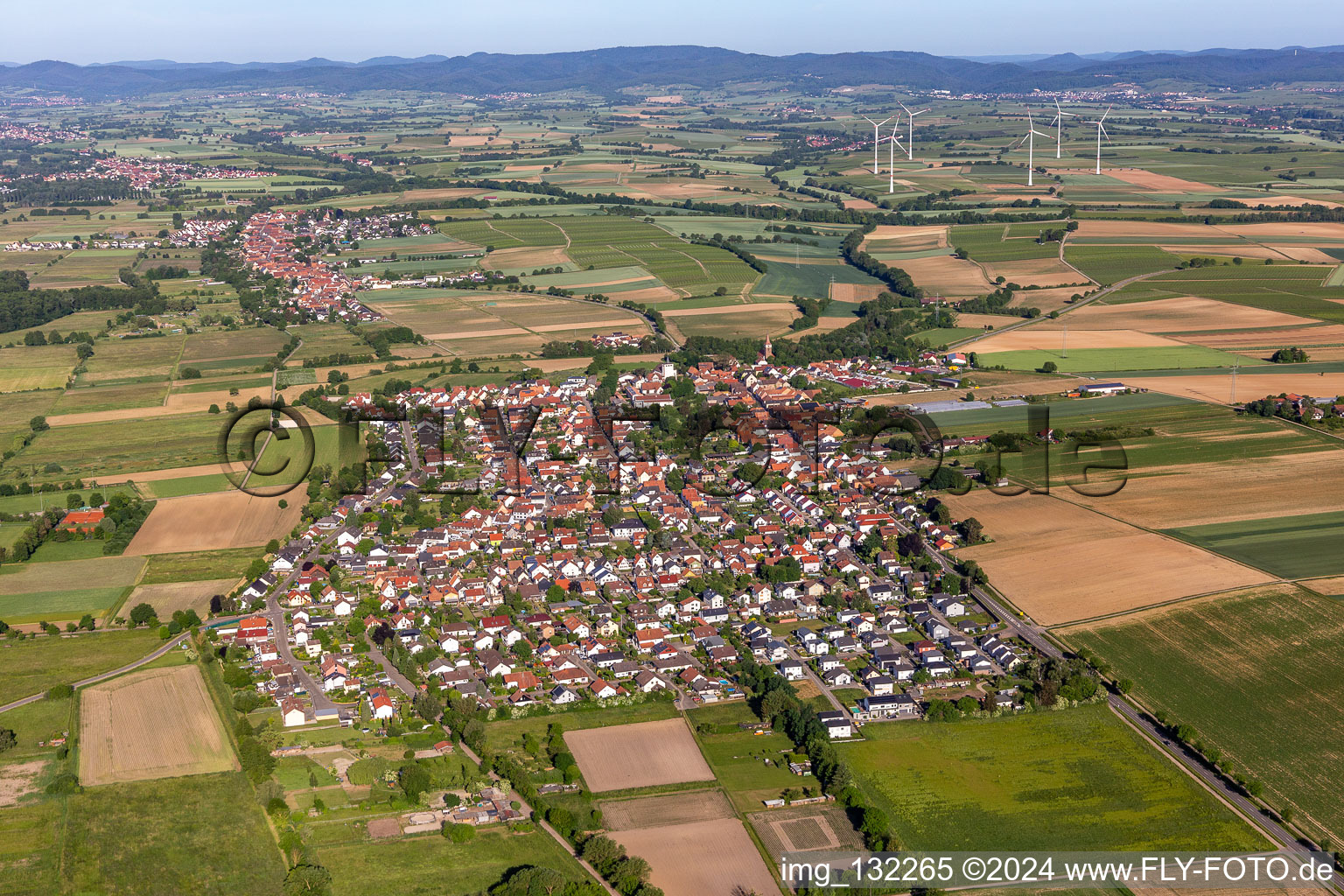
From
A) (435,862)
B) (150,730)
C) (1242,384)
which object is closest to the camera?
(435,862)

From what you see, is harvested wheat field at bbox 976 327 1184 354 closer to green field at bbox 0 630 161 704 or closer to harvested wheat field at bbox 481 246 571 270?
harvested wheat field at bbox 481 246 571 270

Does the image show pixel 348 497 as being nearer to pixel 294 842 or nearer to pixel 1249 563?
pixel 294 842

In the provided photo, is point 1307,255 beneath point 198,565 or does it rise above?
above

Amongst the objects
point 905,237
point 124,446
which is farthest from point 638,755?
point 905,237

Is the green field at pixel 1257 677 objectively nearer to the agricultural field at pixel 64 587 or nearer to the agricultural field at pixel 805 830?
the agricultural field at pixel 805 830

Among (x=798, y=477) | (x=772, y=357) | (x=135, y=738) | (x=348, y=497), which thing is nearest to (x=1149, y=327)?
(x=772, y=357)

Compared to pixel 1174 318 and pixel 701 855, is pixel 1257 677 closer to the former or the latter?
pixel 701 855

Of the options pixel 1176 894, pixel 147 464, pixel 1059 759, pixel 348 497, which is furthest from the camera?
pixel 147 464
